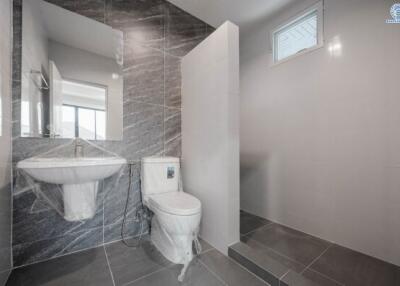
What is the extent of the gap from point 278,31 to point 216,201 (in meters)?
2.03

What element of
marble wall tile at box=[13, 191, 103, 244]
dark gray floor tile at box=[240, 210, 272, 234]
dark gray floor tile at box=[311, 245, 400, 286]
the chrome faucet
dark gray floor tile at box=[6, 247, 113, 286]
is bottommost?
dark gray floor tile at box=[240, 210, 272, 234]

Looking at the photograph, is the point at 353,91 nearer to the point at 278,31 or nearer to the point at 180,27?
the point at 278,31

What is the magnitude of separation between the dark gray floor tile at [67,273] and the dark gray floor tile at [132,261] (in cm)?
6

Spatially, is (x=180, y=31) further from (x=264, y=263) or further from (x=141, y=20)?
(x=264, y=263)

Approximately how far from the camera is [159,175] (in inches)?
66.9

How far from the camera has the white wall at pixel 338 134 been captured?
1.33 meters

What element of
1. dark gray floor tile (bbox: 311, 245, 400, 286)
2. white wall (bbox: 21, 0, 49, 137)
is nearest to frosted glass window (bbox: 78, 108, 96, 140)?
white wall (bbox: 21, 0, 49, 137)

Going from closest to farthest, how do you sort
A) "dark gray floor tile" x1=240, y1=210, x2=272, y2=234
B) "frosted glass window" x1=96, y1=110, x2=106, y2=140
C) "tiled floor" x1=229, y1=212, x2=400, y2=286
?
"tiled floor" x1=229, y1=212, x2=400, y2=286
"frosted glass window" x1=96, y1=110, x2=106, y2=140
"dark gray floor tile" x1=240, y1=210, x2=272, y2=234

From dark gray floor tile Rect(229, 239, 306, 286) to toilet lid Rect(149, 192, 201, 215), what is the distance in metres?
0.47

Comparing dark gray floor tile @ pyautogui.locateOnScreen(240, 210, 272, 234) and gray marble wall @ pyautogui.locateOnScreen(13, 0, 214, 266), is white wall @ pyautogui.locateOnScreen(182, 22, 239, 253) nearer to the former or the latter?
gray marble wall @ pyautogui.locateOnScreen(13, 0, 214, 266)

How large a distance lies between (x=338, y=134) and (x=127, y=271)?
201cm

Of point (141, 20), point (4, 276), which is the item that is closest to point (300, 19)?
point (141, 20)

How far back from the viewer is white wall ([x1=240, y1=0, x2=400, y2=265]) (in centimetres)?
133

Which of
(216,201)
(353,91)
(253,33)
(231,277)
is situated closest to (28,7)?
(216,201)
